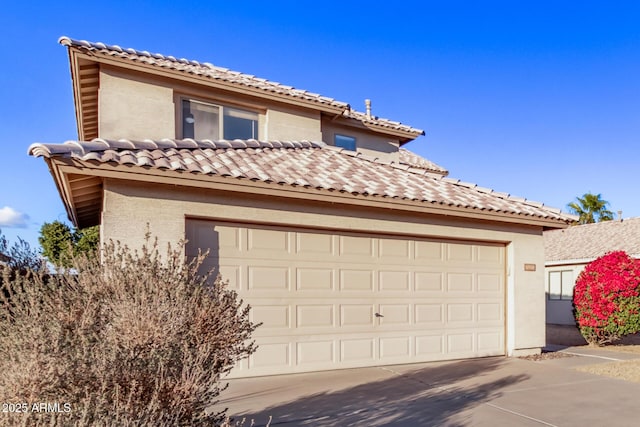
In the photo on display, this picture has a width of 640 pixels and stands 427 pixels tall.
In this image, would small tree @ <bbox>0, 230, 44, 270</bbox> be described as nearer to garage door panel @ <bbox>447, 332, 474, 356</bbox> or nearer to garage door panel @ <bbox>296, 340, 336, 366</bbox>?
garage door panel @ <bbox>296, 340, 336, 366</bbox>

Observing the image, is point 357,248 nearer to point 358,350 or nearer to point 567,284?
point 358,350

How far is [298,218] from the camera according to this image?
876 centimetres

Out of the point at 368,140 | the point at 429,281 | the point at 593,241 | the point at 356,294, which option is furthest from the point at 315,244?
the point at 593,241

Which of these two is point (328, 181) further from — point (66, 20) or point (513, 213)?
point (66, 20)

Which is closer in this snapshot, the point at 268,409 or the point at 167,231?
the point at 268,409

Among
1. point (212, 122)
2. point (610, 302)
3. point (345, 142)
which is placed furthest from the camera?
point (345, 142)

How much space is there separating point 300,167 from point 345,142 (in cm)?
572

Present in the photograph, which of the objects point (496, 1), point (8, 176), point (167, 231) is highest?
point (496, 1)

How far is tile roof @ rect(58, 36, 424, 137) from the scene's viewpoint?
10.8m

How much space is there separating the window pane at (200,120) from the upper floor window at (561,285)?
1820 cm

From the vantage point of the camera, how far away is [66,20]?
13.6m

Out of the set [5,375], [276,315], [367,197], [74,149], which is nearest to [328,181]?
[367,197]

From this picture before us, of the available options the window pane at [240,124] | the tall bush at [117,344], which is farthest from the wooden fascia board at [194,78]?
the tall bush at [117,344]

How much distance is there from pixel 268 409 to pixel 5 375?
3.99 meters
